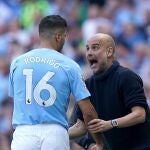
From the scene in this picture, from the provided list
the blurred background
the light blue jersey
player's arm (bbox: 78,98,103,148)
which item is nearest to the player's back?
the light blue jersey

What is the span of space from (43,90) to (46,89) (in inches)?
1.2

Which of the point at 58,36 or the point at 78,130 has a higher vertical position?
the point at 58,36

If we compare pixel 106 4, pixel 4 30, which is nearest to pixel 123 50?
pixel 106 4

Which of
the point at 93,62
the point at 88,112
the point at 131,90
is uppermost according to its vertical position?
the point at 93,62

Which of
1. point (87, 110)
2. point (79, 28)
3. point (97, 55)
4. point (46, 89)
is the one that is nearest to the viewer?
point (46, 89)

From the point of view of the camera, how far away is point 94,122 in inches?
290

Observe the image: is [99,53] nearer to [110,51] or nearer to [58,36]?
[110,51]

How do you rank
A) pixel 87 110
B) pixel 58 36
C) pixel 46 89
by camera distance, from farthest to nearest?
pixel 58 36 → pixel 87 110 → pixel 46 89

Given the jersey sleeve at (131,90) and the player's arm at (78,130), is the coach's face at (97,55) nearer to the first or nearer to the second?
the jersey sleeve at (131,90)

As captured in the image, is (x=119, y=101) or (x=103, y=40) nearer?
(x=119, y=101)

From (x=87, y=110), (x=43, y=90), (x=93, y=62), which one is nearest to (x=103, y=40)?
(x=93, y=62)

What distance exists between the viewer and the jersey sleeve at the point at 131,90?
7.46 meters

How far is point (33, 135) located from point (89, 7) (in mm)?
8706

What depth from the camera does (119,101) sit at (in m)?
7.70
